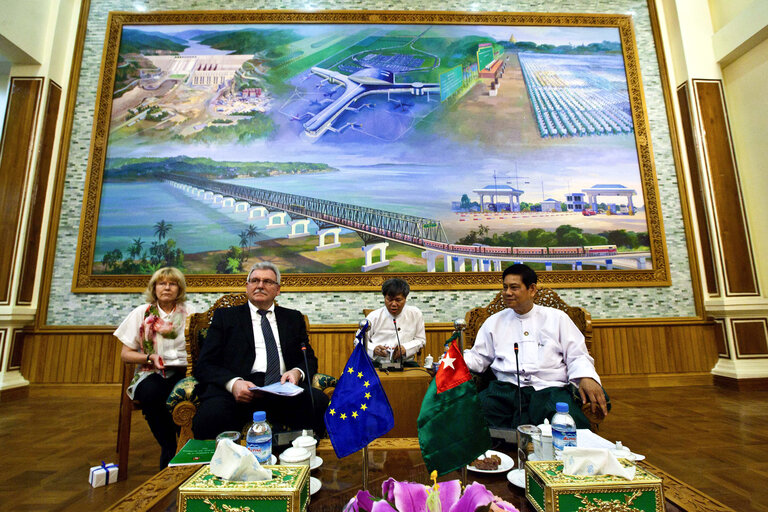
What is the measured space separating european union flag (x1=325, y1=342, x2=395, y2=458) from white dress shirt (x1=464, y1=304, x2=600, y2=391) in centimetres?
119

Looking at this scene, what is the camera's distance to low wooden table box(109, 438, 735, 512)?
109cm

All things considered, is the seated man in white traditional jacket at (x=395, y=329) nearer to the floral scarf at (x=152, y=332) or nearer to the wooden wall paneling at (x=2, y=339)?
the floral scarf at (x=152, y=332)

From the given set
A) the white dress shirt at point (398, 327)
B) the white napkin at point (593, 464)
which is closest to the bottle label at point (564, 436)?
the white napkin at point (593, 464)

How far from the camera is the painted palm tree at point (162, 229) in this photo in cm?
434

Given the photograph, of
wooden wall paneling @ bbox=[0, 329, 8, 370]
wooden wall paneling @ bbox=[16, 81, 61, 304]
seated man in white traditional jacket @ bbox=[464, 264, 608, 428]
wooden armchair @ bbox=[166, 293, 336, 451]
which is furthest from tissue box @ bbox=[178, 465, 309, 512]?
wooden wall paneling @ bbox=[16, 81, 61, 304]

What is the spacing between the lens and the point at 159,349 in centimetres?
237

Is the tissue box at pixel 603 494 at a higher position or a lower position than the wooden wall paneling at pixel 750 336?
lower

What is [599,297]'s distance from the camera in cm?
434

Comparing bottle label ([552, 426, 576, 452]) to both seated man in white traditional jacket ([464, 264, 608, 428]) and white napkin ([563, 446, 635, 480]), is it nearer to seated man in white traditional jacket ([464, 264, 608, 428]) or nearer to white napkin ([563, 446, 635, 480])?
white napkin ([563, 446, 635, 480])

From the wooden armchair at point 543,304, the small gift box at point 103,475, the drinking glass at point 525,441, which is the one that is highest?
the wooden armchair at point 543,304

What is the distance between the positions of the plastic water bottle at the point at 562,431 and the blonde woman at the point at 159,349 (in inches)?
82.8

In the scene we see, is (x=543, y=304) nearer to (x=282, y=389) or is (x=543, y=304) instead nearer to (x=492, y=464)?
(x=492, y=464)

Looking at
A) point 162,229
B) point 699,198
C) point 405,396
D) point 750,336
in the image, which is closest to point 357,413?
point 405,396

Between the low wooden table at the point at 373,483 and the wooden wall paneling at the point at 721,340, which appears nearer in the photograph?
the low wooden table at the point at 373,483
